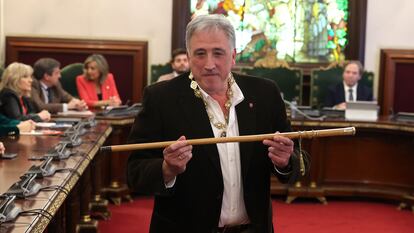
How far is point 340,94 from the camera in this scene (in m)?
7.60

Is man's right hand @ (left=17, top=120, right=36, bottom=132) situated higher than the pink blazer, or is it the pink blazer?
the pink blazer

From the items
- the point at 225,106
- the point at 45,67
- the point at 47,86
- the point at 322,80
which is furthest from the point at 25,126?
the point at 322,80

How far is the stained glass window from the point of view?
8.85 metres

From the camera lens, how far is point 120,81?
888 centimetres

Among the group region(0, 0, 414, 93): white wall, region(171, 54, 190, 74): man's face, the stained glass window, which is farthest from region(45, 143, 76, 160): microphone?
the stained glass window

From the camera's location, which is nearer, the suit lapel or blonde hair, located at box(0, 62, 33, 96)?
the suit lapel

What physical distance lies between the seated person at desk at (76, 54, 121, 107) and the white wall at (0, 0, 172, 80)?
1.29 m

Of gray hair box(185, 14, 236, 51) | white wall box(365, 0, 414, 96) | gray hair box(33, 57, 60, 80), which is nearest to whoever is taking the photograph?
gray hair box(185, 14, 236, 51)

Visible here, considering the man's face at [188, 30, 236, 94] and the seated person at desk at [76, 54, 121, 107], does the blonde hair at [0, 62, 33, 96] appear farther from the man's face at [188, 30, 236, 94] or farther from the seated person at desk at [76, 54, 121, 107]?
the man's face at [188, 30, 236, 94]

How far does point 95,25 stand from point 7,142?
4.39 m

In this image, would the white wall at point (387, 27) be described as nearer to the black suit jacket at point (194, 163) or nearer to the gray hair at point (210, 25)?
the black suit jacket at point (194, 163)

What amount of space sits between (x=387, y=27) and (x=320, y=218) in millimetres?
3403

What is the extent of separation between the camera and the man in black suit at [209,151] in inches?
90.8

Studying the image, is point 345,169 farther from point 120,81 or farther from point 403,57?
point 120,81
